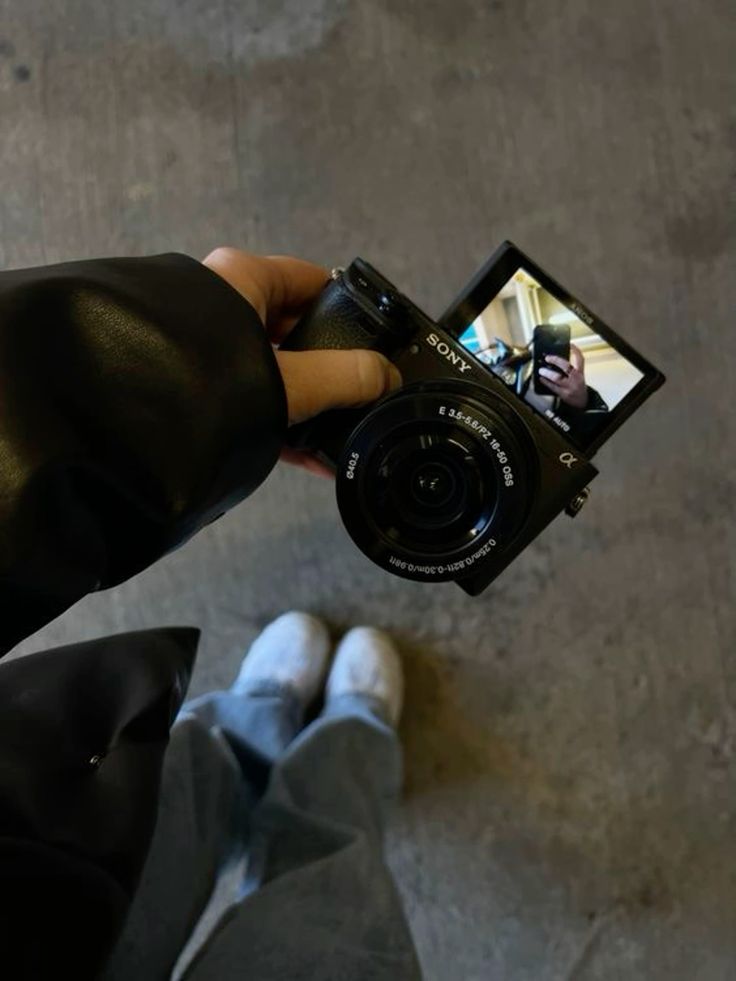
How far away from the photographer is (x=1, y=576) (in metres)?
0.44

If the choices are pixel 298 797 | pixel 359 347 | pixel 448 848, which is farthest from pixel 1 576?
pixel 448 848

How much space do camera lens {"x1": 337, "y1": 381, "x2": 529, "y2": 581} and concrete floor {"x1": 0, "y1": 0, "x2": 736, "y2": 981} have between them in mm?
420

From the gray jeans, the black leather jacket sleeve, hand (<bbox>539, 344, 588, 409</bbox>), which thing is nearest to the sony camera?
hand (<bbox>539, 344, 588, 409</bbox>)

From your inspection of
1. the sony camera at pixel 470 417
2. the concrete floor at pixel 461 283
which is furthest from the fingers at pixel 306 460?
the concrete floor at pixel 461 283

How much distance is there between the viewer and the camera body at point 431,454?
1.96 feet

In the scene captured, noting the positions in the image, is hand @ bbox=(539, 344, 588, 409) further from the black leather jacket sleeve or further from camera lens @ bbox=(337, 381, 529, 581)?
the black leather jacket sleeve

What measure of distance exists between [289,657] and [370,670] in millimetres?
94

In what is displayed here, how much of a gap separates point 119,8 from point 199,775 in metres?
0.95

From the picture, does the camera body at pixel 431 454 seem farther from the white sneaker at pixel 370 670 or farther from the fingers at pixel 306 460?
the white sneaker at pixel 370 670

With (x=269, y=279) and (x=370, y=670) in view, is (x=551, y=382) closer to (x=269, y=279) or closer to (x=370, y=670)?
(x=269, y=279)

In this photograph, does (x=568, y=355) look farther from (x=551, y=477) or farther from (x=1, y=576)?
(x=1, y=576)

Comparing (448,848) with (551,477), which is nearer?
(551,477)

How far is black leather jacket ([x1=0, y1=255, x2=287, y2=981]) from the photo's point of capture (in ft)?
1.47

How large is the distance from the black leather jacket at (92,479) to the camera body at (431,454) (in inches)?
3.7
